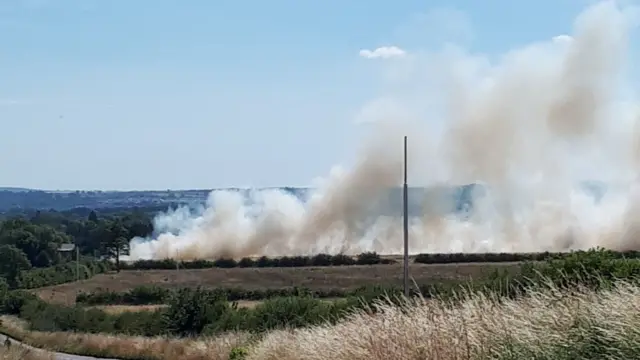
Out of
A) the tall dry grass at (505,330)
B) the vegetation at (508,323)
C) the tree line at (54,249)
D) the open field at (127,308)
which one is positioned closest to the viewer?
the tall dry grass at (505,330)

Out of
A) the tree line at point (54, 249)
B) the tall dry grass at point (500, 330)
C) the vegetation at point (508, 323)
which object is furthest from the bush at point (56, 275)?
the tall dry grass at point (500, 330)

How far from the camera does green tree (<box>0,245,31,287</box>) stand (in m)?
92.6

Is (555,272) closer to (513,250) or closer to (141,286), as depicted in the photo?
(141,286)

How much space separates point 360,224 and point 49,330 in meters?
42.9

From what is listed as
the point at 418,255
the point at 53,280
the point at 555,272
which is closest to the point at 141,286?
the point at 53,280

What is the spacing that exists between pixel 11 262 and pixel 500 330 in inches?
3585

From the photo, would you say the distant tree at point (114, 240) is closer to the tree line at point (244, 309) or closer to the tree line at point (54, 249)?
the tree line at point (54, 249)

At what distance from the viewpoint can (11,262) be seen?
9562 centimetres

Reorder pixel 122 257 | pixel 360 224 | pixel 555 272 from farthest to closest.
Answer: pixel 122 257
pixel 360 224
pixel 555 272

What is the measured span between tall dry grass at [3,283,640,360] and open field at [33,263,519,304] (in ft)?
173

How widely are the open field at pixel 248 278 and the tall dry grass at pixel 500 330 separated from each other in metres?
52.6

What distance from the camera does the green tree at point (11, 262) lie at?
304ft

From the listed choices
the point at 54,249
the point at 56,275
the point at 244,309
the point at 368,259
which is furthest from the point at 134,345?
the point at 54,249

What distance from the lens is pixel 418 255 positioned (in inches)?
3425
